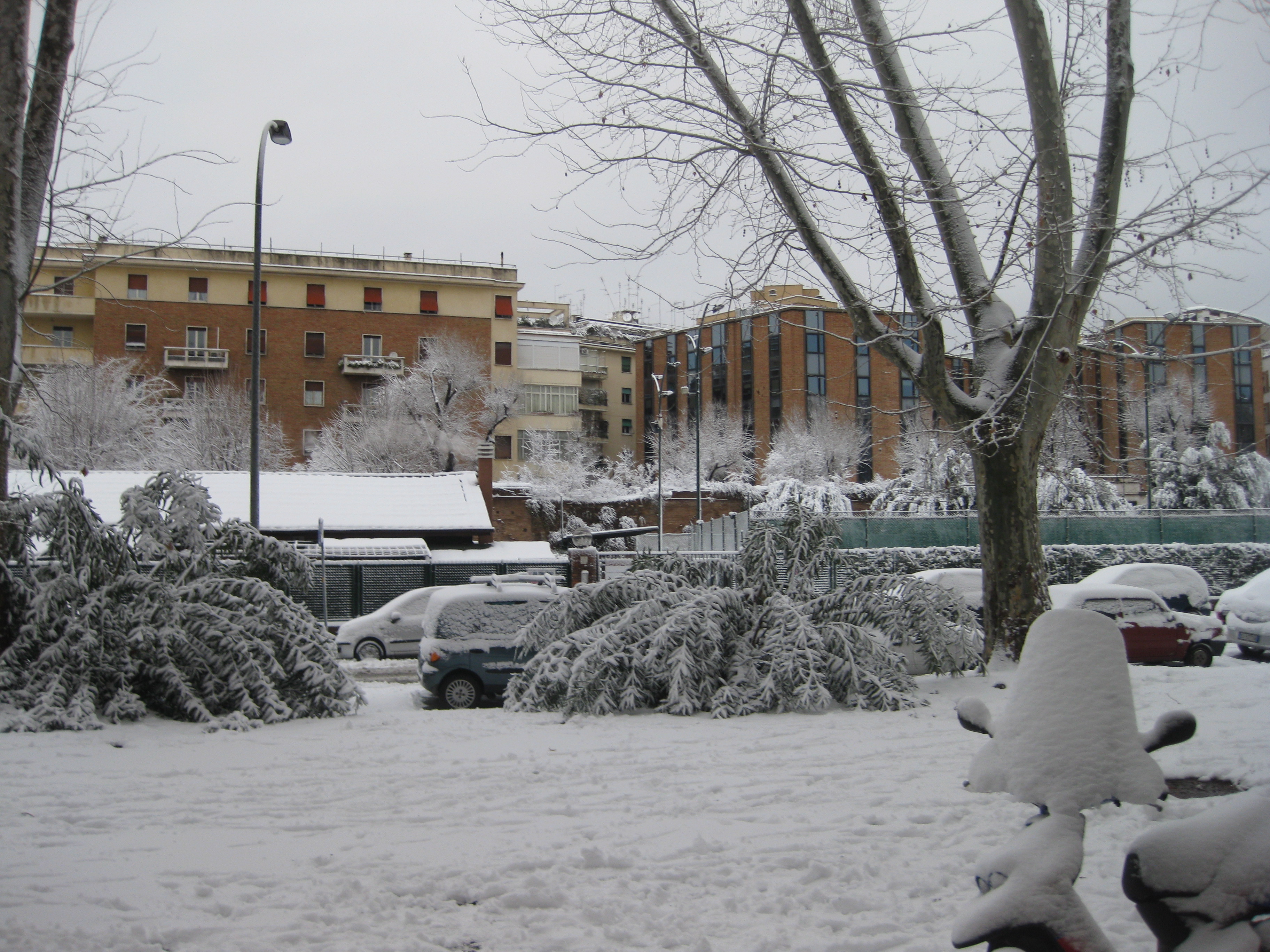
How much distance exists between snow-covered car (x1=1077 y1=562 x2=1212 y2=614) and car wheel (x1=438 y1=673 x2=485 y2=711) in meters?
12.5

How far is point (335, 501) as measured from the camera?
2864 centimetres

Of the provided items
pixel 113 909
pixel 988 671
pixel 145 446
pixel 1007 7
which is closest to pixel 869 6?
pixel 1007 7

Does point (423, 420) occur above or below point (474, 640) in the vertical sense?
above

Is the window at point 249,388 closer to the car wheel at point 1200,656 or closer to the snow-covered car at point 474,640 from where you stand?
the snow-covered car at point 474,640

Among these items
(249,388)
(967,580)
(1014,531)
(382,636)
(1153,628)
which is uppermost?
(249,388)

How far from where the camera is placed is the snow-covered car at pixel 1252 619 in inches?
602

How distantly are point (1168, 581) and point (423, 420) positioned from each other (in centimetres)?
3752

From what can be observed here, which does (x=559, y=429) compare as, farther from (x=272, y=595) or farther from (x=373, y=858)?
(x=373, y=858)

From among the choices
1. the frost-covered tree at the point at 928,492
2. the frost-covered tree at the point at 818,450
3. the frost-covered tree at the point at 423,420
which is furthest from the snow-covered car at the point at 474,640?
the frost-covered tree at the point at 818,450

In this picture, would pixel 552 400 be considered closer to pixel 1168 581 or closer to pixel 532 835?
pixel 1168 581

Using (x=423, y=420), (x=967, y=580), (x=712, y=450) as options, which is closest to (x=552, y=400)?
(x=712, y=450)

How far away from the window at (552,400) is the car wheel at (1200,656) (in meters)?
49.3

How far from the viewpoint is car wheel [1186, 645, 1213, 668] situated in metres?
15.0

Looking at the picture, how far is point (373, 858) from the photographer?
4633mm
